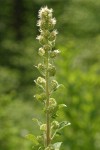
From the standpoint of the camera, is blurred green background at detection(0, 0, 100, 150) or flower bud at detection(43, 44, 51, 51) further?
blurred green background at detection(0, 0, 100, 150)

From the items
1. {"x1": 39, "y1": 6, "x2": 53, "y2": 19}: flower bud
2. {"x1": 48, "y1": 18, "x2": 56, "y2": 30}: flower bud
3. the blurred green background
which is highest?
the blurred green background

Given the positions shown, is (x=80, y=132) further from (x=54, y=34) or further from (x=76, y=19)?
(x=76, y=19)

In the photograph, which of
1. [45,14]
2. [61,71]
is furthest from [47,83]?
[61,71]

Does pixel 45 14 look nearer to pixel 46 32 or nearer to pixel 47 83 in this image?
pixel 46 32

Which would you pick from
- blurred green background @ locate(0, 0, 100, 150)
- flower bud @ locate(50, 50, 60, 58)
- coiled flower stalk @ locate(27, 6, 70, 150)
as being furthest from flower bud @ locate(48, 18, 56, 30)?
blurred green background @ locate(0, 0, 100, 150)

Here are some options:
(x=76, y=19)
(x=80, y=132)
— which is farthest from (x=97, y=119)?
(x=76, y=19)

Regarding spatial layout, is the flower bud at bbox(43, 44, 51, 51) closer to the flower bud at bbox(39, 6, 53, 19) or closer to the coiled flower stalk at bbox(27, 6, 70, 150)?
the coiled flower stalk at bbox(27, 6, 70, 150)
